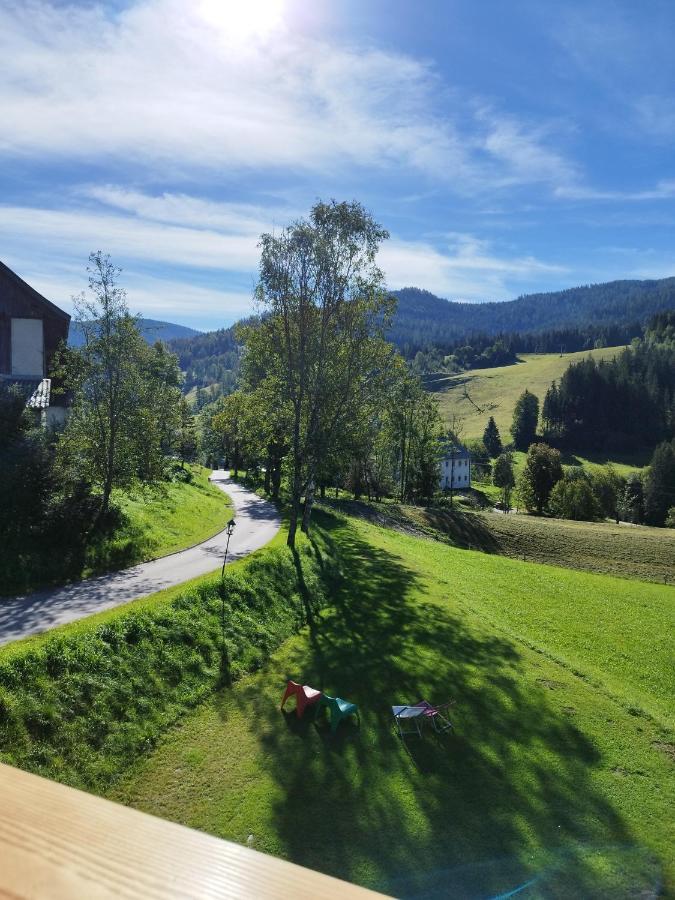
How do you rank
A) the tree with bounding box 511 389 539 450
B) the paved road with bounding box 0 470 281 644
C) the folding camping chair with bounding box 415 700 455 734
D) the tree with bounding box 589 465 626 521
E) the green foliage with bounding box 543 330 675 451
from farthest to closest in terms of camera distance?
1. the tree with bounding box 511 389 539 450
2. the green foliage with bounding box 543 330 675 451
3. the tree with bounding box 589 465 626 521
4. the paved road with bounding box 0 470 281 644
5. the folding camping chair with bounding box 415 700 455 734

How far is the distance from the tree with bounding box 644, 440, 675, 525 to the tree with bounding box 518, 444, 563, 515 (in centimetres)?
3115

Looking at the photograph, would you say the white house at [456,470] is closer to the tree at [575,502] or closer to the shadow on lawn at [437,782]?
the tree at [575,502]

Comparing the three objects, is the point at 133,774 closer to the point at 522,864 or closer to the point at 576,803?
the point at 522,864

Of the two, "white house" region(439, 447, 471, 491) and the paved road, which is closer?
the paved road

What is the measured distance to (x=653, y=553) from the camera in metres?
61.0

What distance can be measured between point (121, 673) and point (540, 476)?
330 feet

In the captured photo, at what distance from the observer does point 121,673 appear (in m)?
18.3

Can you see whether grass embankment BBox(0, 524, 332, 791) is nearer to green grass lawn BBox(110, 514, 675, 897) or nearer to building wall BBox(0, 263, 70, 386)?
green grass lawn BBox(110, 514, 675, 897)

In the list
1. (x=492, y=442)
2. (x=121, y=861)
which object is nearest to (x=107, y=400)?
(x=121, y=861)

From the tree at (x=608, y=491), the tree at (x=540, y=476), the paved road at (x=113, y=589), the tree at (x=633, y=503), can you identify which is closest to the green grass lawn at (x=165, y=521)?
the paved road at (x=113, y=589)

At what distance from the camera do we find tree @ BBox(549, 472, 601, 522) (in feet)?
320

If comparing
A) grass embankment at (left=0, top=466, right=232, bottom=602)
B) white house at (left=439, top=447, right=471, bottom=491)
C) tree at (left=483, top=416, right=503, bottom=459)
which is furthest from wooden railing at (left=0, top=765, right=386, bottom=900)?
tree at (left=483, top=416, right=503, bottom=459)

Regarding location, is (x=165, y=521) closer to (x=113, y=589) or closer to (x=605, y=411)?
(x=113, y=589)

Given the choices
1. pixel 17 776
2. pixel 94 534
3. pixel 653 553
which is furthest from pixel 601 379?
pixel 17 776
